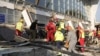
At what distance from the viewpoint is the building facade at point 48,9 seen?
23.7m

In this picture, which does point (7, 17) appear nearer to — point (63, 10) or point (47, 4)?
point (47, 4)

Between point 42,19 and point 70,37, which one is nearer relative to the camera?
point 70,37

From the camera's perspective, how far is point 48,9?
31.8m

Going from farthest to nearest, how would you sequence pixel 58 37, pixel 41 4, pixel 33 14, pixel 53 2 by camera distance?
1. pixel 53 2
2. pixel 41 4
3. pixel 33 14
4. pixel 58 37

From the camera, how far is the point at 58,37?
13961 mm

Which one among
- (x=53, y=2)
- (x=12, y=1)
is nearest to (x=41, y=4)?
(x=53, y=2)

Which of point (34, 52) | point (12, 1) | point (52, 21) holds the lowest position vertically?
point (34, 52)

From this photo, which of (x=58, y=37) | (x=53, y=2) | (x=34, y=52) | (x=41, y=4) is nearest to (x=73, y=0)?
→ (x=53, y=2)

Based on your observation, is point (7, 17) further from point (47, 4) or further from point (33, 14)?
point (47, 4)

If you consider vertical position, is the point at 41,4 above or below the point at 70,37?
above

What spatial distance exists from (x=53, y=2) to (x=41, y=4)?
12.3ft

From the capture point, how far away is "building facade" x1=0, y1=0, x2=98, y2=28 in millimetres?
23719

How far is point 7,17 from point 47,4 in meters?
9.44

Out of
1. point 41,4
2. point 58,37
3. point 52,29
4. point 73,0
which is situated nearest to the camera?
point 58,37
